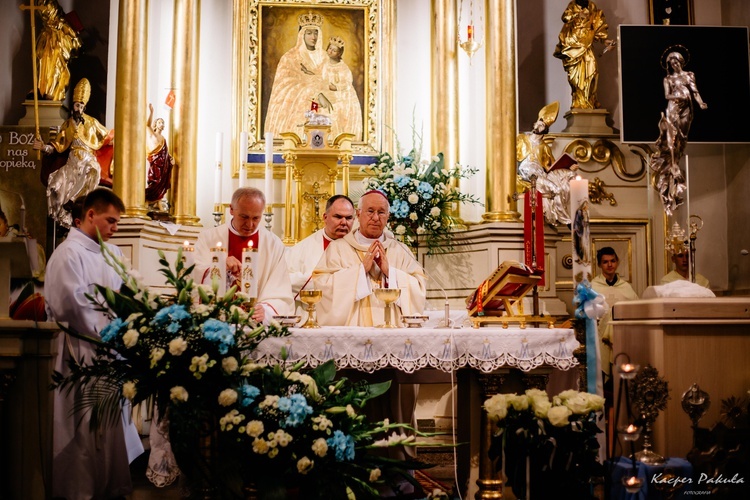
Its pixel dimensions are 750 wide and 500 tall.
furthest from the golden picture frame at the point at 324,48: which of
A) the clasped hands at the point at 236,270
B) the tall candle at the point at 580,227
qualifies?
the tall candle at the point at 580,227

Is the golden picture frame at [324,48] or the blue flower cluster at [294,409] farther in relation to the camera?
the golden picture frame at [324,48]

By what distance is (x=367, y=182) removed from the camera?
788 centimetres

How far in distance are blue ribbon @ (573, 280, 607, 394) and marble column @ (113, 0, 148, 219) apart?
454cm

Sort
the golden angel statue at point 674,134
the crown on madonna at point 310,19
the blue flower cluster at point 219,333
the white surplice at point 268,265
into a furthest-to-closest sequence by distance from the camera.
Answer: the crown on madonna at point 310,19 < the golden angel statue at point 674,134 < the white surplice at point 268,265 < the blue flower cluster at point 219,333

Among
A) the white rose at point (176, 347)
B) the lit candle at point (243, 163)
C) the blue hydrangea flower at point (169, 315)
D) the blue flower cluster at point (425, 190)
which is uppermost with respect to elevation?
the lit candle at point (243, 163)

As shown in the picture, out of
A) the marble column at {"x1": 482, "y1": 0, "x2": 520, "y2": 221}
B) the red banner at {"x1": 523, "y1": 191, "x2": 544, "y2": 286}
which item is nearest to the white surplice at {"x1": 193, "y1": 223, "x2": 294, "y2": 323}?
the red banner at {"x1": 523, "y1": 191, "x2": 544, "y2": 286}

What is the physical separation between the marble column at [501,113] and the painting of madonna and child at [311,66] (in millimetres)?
1405

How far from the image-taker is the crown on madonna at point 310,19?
8.55 meters

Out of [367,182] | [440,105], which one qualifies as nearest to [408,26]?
[440,105]

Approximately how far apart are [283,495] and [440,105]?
541 centimetres

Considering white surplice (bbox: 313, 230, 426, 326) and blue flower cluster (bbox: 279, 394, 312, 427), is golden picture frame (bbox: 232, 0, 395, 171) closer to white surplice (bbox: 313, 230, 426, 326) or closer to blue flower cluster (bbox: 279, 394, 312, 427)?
white surplice (bbox: 313, 230, 426, 326)

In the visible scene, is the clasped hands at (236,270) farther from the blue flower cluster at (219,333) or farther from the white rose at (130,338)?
the white rose at (130,338)

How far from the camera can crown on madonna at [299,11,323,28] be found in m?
8.55

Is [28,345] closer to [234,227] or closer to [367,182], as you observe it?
[234,227]
